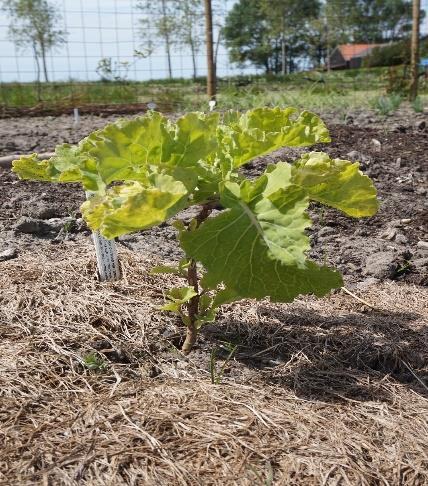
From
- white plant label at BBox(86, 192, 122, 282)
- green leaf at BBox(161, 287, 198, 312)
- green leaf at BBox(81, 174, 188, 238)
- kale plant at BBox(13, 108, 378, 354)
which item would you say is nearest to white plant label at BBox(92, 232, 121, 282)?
white plant label at BBox(86, 192, 122, 282)

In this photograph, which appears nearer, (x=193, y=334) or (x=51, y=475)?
(x=51, y=475)

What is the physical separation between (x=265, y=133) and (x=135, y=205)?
447mm

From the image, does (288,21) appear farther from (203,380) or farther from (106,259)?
(203,380)

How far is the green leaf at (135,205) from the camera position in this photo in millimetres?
1453

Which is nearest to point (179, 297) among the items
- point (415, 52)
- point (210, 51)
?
point (210, 51)

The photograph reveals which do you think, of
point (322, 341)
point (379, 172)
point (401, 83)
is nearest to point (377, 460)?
Result: point (322, 341)

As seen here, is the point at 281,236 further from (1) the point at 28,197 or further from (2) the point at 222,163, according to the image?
(1) the point at 28,197

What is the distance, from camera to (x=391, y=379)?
1.91 metres

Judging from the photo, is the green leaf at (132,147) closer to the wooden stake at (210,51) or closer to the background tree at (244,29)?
the wooden stake at (210,51)

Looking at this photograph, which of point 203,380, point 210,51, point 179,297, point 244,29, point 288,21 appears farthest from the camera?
point 288,21

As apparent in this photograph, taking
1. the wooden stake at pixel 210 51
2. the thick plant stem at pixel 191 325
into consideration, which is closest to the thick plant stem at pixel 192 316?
the thick plant stem at pixel 191 325

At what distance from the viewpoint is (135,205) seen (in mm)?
1460

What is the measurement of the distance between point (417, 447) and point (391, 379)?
36cm

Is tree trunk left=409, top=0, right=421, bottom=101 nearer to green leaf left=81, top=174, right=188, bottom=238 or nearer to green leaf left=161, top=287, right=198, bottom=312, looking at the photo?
green leaf left=161, top=287, right=198, bottom=312
